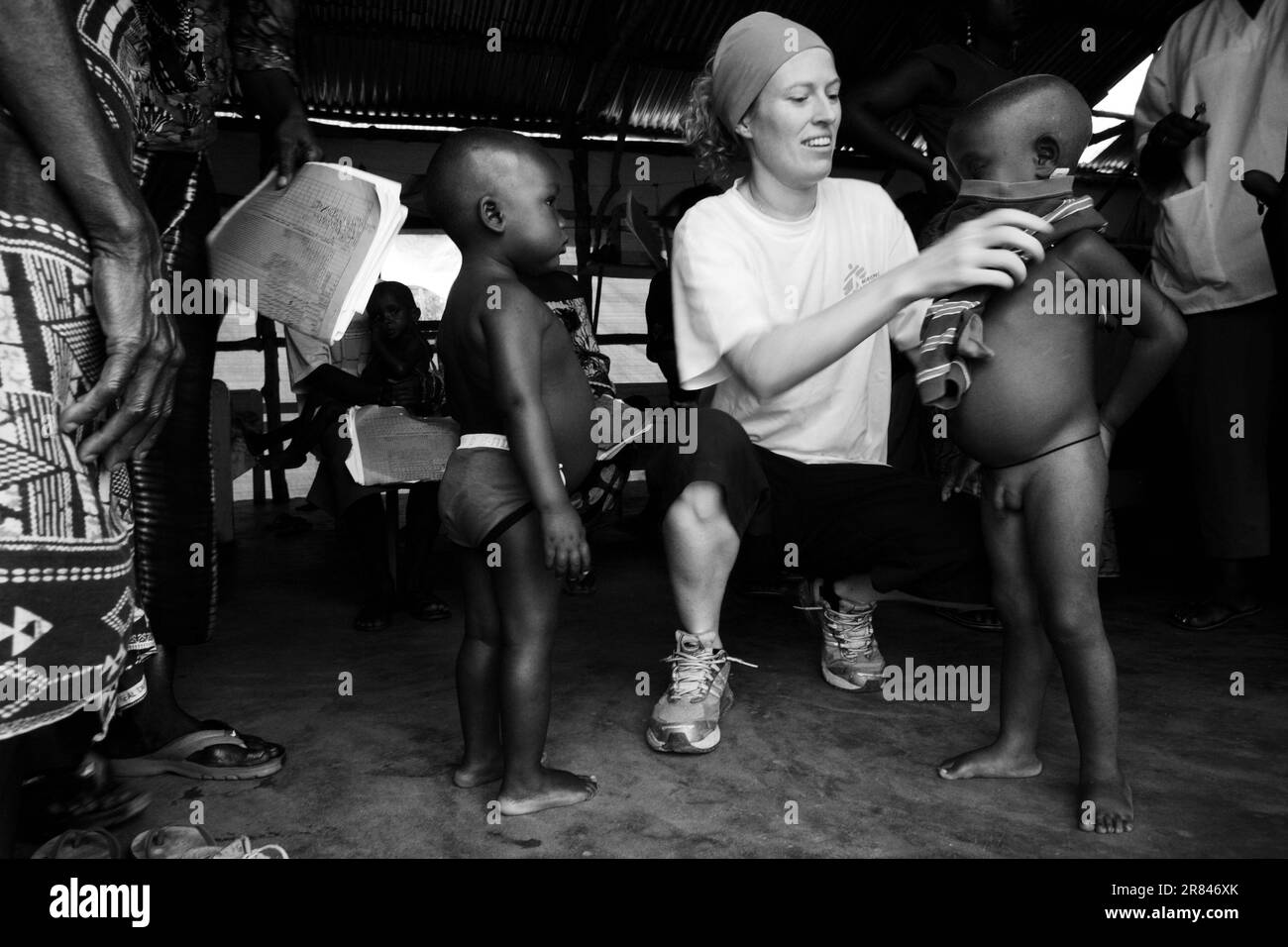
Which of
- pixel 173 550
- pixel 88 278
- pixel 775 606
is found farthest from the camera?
pixel 775 606

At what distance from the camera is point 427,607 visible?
9.93 feet

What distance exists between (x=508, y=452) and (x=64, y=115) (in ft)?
2.64

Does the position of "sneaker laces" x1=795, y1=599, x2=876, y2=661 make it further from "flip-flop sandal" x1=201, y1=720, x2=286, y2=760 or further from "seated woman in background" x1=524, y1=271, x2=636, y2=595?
"flip-flop sandal" x1=201, y1=720, x2=286, y2=760

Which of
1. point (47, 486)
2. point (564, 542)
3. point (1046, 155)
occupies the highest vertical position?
point (1046, 155)

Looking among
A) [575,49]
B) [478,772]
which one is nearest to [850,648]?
[478,772]

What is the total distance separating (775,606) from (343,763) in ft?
A: 5.37

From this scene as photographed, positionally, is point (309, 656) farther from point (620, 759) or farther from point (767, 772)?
point (767, 772)

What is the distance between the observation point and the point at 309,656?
2.58 metres

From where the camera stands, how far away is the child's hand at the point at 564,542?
1473 mm

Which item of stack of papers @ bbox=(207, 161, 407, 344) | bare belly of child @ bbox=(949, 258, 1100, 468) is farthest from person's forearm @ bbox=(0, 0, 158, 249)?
bare belly of child @ bbox=(949, 258, 1100, 468)

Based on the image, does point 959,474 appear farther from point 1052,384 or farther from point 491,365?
point 491,365

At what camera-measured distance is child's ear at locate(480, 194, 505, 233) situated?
5.21 feet

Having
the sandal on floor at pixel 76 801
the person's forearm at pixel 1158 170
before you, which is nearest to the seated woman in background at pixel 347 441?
the sandal on floor at pixel 76 801

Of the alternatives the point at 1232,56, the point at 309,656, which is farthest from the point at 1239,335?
the point at 309,656
